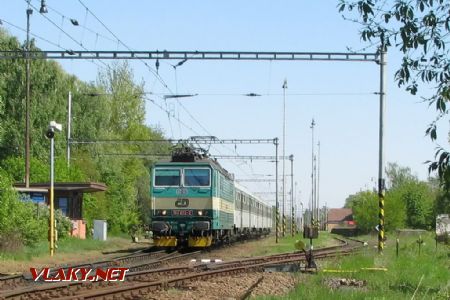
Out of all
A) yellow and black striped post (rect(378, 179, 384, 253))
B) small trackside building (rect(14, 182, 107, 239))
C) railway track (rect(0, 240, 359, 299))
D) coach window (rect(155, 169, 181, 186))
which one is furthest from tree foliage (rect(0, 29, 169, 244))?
railway track (rect(0, 240, 359, 299))

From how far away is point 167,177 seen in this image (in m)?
29.5

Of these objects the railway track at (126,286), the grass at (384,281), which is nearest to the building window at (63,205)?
the railway track at (126,286)

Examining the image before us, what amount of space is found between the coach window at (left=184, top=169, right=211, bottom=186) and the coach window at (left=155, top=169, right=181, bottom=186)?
34cm

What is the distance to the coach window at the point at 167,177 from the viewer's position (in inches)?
1154

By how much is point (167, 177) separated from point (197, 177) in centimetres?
116

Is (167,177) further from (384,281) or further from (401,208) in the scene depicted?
(401,208)

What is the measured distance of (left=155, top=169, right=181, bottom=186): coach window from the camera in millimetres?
29312

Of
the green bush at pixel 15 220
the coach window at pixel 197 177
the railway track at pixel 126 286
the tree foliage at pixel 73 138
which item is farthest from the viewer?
the tree foliage at pixel 73 138

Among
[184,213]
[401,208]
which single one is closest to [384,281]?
[184,213]

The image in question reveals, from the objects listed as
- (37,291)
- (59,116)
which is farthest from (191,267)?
(59,116)

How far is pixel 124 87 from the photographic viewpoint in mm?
72438

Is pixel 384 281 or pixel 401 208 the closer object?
pixel 384 281

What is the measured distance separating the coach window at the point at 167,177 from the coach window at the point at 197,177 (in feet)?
1.10

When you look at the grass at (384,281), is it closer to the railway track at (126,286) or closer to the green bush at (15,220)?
the railway track at (126,286)
